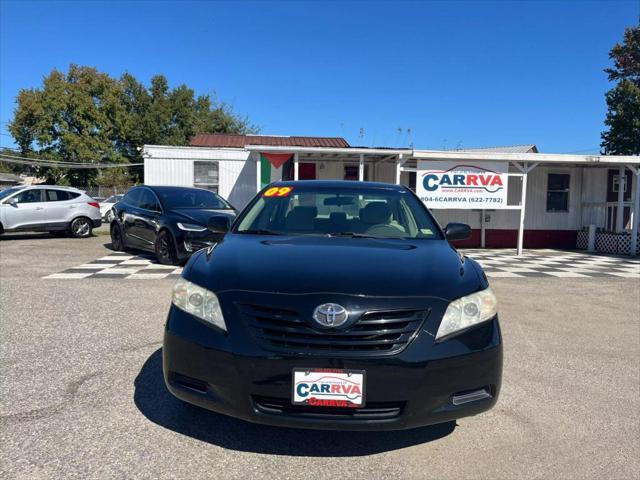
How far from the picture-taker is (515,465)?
2490 mm

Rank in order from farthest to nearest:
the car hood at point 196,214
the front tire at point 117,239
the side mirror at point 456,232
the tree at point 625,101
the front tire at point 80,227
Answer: the tree at point 625,101, the front tire at point 80,227, the front tire at point 117,239, the car hood at point 196,214, the side mirror at point 456,232

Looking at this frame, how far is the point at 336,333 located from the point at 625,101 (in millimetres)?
32955

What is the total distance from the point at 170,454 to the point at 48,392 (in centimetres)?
127

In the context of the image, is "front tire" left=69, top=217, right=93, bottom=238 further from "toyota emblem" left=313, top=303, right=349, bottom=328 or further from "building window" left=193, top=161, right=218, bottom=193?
"toyota emblem" left=313, top=303, right=349, bottom=328

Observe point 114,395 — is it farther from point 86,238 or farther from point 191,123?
point 191,123

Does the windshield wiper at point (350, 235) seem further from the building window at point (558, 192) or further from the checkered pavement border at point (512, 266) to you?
the building window at point (558, 192)

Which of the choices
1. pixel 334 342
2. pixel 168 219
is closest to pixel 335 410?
pixel 334 342

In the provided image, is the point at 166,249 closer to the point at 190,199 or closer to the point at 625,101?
the point at 190,199

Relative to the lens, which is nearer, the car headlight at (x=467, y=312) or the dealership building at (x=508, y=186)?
the car headlight at (x=467, y=312)

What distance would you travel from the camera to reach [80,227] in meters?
14.1

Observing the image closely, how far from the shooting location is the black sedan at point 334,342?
2176 millimetres

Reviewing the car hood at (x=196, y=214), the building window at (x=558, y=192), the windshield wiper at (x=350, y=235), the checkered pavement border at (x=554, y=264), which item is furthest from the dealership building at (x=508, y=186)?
Result: the windshield wiper at (x=350, y=235)

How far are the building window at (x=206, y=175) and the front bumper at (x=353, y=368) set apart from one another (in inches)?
523

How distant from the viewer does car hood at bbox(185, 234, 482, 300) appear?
2.38 meters
